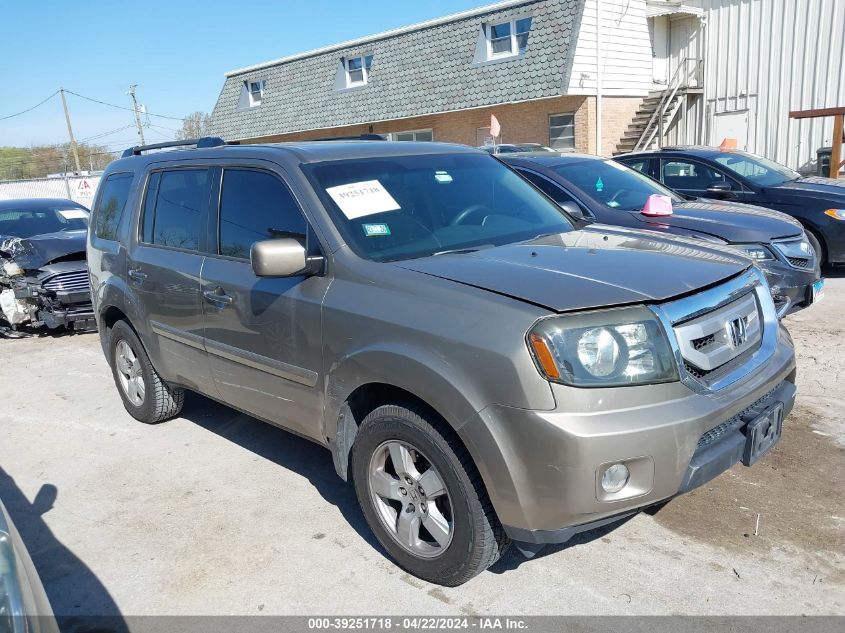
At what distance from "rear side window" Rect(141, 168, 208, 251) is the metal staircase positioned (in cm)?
1738

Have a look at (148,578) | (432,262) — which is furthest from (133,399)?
(432,262)

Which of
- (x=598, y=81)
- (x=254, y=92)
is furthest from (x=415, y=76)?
(x=254, y=92)

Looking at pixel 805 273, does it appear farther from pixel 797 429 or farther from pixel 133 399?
pixel 133 399

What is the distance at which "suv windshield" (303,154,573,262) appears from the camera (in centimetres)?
346

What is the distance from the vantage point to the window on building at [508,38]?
65.0ft

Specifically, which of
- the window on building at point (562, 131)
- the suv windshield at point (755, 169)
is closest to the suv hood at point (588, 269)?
the suv windshield at point (755, 169)

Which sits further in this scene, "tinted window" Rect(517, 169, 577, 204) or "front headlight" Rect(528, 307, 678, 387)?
"tinted window" Rect(517, 169, 577, 204)

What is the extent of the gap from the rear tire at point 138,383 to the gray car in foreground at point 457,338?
573mm

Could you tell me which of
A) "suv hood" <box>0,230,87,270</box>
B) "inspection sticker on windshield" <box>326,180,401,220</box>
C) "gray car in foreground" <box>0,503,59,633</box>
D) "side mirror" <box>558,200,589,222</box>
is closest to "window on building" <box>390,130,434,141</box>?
"suv hood" <box>0,230,87,270</box>

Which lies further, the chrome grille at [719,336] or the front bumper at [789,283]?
the front bumper at [789,283]

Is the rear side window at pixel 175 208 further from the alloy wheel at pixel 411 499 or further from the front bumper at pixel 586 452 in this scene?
the front bumper at pixel 586 452

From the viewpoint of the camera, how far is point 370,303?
312 centimetres

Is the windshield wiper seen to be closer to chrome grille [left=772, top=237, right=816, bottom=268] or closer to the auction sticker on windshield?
chrome grille [left=772, top=237, right=816, bottom=268]

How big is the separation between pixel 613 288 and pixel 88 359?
658 centimetres
